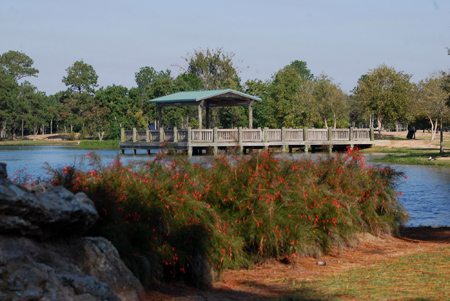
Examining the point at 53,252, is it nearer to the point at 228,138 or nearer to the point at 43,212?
the point at 43,212

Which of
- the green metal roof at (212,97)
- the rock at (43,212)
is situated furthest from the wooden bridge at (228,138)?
the rock at (43,212)

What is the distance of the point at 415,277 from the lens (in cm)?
777

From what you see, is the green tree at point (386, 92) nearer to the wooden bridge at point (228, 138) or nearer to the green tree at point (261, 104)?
the green tree at point (261, 104)

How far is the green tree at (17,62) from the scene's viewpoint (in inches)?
4439

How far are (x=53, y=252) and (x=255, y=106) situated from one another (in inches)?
2629

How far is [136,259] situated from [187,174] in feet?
9.03

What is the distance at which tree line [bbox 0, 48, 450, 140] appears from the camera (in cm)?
6344

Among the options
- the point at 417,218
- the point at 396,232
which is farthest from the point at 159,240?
the point at 417,218

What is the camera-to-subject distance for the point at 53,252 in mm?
5375

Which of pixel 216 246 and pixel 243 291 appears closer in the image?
pixel 243 291

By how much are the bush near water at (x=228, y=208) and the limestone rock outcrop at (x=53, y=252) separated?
924 millimetres

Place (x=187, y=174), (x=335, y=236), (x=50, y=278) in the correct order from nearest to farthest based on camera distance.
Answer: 1. (x=50, y=278)
2. (x=187, y=174)
3. (x=335, y=236)

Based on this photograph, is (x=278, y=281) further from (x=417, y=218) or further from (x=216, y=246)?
(x=417, y=218)

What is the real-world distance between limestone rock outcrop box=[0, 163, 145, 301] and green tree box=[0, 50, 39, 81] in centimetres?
11559
